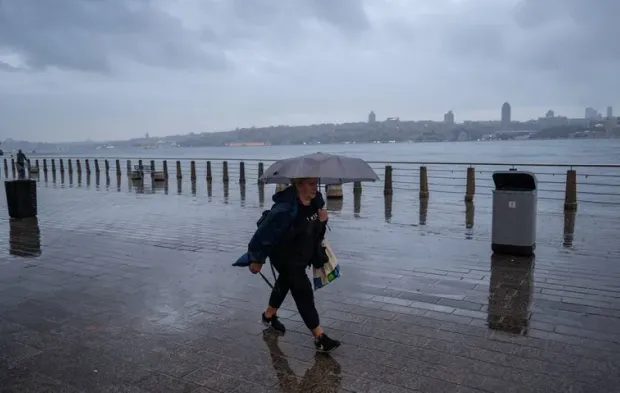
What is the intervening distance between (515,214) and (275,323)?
4.40 metres

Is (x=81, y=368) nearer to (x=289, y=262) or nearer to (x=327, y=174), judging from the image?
(x=289, y=262)

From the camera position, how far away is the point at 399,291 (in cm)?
611

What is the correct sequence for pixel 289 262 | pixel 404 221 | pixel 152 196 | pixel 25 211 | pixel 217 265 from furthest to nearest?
1. pixel 152 196
2. pixel 25 211
3. pixel 404 221
4. pixel 217 265
5. pixel 289 262

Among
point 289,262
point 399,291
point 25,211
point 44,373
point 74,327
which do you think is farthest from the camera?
point 25,211

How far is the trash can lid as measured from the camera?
25.3ft

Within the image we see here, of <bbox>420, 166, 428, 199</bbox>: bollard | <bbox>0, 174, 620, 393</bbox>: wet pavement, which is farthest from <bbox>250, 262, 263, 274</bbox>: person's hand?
<bbox>420, 166, 428, 199</bbox>: bollard

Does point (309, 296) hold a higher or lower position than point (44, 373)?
higher

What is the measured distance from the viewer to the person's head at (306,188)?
443cm

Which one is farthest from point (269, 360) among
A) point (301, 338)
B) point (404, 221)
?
point (404, 221)

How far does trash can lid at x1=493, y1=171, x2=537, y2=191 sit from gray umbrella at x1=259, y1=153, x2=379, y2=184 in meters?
3.97

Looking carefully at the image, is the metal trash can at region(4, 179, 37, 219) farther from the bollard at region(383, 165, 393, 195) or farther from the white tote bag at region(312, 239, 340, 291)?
the white tote bag at region(312, 239, 340, 291)

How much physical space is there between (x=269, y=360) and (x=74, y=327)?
2084mm

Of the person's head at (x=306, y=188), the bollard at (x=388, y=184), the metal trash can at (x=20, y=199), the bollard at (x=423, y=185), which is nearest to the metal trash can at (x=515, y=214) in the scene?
the person's head at (x=306, y=188)

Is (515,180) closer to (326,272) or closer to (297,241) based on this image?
(326,272)
